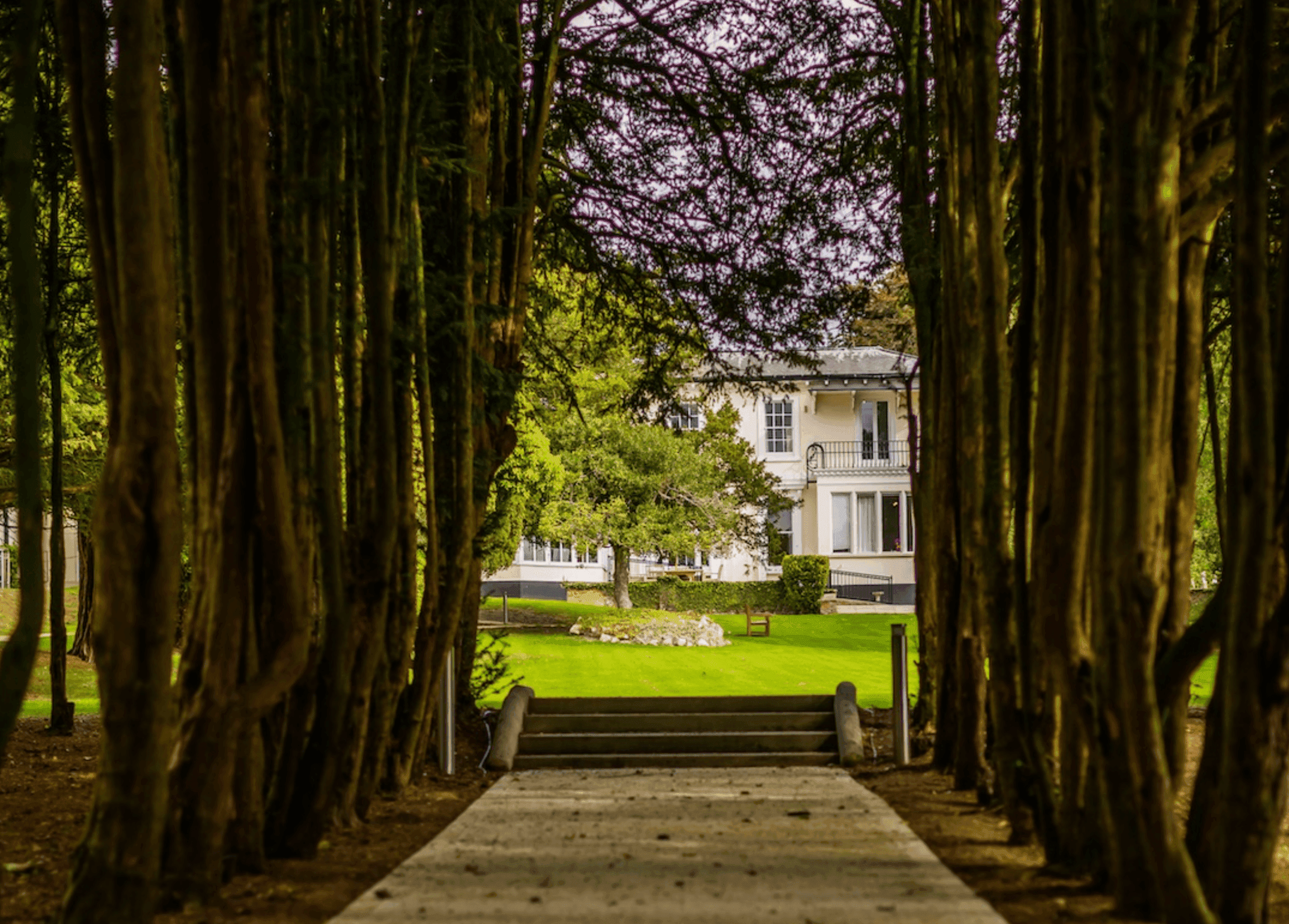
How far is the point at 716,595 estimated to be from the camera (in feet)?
129

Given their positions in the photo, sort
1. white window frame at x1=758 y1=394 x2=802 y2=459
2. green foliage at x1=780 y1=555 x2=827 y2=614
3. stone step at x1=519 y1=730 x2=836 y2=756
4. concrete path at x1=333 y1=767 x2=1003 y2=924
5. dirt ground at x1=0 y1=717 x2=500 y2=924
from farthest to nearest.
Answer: white window frame at x1=758 y1=394 x2=802 y2=459 → green foliage at x1=780 y1=555 x2=827 y2=614 → stone step at x1=519 y1=730 x2=836 y2=756 → dirt ground at x1=0 y1=717 x2=500 y2=924 → concrete path at x1=333 y1=767 x2=1003 y2=924

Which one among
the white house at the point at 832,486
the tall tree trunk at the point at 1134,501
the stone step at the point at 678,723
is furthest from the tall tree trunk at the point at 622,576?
the tall tree trunk at the point at 1134,501

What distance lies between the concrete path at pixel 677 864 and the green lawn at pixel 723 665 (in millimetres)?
5653

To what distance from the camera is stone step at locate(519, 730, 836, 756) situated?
42.0ft

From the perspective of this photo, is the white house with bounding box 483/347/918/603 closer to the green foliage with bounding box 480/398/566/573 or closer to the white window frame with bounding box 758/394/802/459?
the white window frame with bounding box 758/394/802/459

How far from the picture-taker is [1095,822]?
21.7 ft

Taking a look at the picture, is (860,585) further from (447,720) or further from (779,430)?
(447,720)

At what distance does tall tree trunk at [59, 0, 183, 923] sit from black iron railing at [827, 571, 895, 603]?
116 ft

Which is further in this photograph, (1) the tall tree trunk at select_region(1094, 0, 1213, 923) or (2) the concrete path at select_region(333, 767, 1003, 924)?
(2) the concrete path at select_region(333, 767, 1003, 924)

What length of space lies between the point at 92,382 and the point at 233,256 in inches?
523

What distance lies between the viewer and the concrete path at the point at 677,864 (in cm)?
583

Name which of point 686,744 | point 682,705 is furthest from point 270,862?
point 682,705

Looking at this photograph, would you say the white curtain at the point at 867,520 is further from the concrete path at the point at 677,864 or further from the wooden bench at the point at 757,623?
the concrete path at the point at 677,864

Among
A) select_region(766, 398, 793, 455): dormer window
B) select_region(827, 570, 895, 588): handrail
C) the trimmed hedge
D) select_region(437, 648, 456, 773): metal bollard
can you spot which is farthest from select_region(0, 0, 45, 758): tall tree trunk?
select_region(766, 398, 793, 455): dormer window
